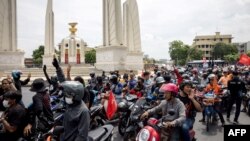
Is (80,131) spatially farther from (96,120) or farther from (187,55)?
(187,55)

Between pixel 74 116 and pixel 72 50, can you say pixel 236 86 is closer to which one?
pixel 74 116

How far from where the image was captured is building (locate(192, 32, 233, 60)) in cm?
11669

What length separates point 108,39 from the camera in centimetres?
3622

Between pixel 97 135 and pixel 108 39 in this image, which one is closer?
pixel 97 135

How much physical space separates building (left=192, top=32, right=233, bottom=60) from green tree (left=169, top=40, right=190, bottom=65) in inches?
658

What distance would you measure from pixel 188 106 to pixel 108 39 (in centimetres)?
3176

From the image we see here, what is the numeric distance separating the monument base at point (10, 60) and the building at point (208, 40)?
87814mm

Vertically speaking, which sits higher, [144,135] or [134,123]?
[144,135]

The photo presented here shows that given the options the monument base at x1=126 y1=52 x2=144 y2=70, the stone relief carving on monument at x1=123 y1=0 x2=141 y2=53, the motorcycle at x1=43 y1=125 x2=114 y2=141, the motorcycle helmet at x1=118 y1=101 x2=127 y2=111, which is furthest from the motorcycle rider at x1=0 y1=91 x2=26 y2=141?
the stone relief carving on monument at x1=123 y1=0 x2=141 y2=53

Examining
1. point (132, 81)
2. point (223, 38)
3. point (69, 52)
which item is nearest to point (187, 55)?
point (223, 38)

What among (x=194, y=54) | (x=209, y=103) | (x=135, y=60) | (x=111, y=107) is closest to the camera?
(x=111, y=107)

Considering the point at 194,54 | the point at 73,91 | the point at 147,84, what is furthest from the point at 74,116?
the point at 194,54

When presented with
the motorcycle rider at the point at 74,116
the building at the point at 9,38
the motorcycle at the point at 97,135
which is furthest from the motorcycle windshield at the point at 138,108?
the building at the point at 9,38

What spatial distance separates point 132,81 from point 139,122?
445 cm
